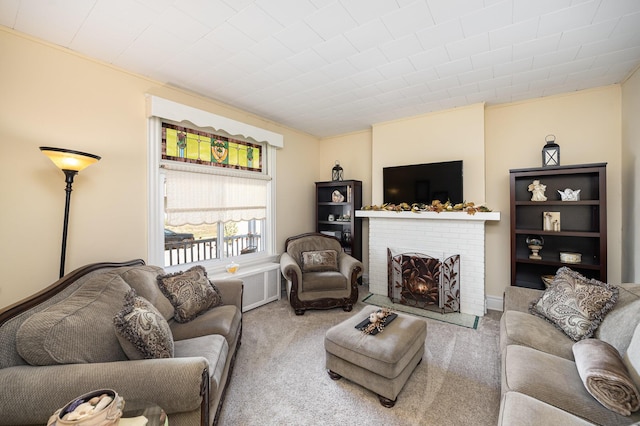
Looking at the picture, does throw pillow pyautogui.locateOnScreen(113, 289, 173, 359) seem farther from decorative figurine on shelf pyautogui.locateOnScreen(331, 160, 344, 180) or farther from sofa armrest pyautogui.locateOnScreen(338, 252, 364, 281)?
decorative figurine on shelf pyautogui.locateOnScreen(331, 160, 344, 180)

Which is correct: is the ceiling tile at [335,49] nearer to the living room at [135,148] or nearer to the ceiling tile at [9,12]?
the living room at [135,148]

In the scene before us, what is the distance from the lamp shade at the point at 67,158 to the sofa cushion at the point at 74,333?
98 centimetres

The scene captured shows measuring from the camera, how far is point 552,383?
139cm

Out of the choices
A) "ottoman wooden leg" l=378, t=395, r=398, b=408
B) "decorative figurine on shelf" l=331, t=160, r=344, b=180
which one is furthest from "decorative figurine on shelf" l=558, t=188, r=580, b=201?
"decorative figurine on shelf" l=331, t=160, r=344, b=180

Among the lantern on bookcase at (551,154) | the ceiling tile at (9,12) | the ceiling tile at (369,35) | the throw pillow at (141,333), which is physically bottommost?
Answer: the throw pillow at (141,333)

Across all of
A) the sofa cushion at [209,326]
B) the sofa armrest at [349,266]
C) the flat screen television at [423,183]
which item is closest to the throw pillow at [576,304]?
the flat screen television at [423,183]

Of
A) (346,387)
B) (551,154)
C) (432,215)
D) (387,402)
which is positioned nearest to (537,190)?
(551,154)

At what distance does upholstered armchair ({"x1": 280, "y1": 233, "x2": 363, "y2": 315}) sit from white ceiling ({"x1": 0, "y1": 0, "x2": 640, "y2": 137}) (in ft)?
7.20

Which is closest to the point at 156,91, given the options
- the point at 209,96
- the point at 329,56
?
the point at 209,96

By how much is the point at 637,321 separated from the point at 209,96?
421cm

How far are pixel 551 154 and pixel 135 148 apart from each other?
464cm

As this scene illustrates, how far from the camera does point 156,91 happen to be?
2.84 metres

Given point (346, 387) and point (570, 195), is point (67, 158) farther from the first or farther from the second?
point (570, 195)

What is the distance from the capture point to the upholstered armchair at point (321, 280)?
3.37 m
